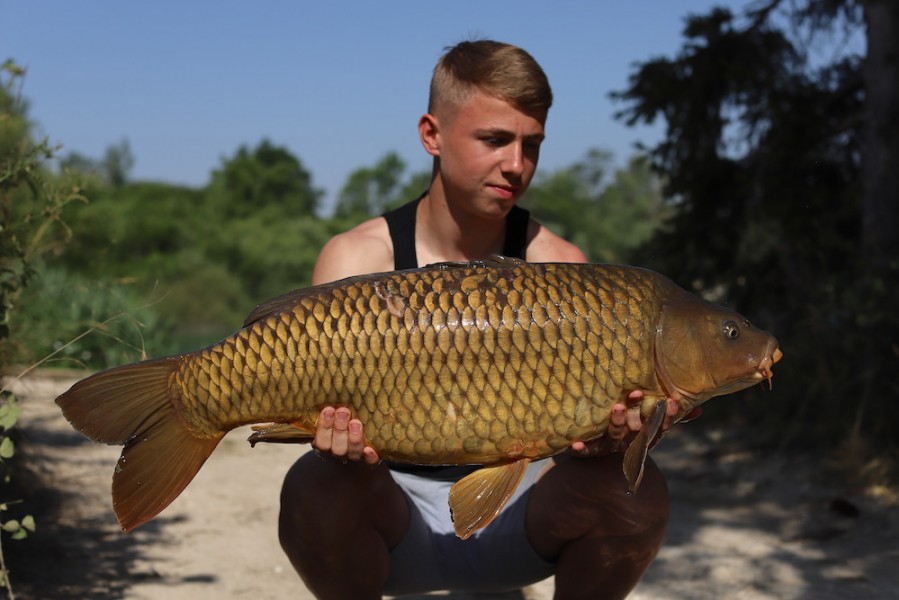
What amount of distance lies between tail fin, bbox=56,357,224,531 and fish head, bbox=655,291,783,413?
35.8 inches

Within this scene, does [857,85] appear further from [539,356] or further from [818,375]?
[539,356]

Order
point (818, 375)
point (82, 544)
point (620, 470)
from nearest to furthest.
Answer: point (620, 470), point (82, 544), point (818, 375)

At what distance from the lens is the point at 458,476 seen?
8.46 ft

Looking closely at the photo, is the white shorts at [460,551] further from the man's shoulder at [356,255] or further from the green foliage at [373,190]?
the green foliage at [373,190]

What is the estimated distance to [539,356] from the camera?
1916 mm

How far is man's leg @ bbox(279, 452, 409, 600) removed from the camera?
2.28m

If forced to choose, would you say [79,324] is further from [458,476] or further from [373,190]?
[373,190]

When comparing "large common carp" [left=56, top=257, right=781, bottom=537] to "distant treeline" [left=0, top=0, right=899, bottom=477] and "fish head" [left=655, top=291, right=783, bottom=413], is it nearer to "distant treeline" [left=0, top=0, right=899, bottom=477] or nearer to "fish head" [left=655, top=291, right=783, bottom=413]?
"fish head" [left=655, top=291, right=783, bottom=413]

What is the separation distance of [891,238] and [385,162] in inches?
528

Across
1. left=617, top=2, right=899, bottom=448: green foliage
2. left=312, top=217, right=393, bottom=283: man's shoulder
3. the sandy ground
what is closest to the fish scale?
left=312, top=217, right=393, bottom=283: man's shoulder

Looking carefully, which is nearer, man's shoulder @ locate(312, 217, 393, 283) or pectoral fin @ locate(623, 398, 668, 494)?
pectoral fin @ locate(623, 398, 668, 494)

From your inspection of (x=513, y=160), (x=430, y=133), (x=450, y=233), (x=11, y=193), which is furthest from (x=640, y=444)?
(x=11, y=193)

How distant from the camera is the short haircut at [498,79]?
2.53 m

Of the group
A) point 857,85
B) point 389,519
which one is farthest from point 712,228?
point 389,519
